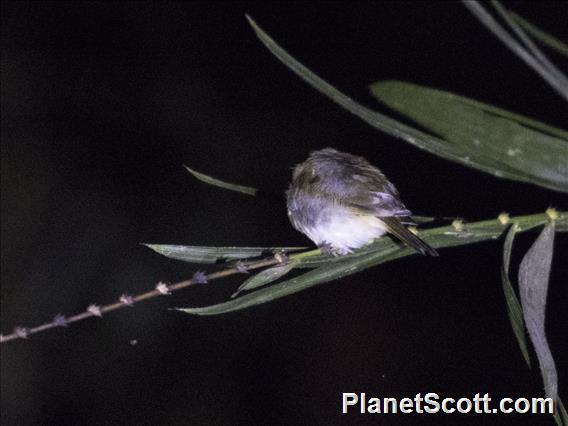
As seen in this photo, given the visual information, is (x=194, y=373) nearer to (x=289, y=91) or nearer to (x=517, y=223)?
(x=289, y=91)

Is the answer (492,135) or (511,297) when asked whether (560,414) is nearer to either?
(511,297)

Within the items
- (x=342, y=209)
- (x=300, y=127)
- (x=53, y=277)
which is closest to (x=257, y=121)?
(x=300, y=127)

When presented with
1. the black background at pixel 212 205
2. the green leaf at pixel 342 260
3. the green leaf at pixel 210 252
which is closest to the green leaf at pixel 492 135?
the green leaf at pixel 342 260

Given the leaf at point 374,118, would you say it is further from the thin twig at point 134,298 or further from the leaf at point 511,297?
the thin twig at point 134,298

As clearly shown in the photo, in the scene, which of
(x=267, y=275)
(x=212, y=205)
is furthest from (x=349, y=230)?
(x=212, y=205)

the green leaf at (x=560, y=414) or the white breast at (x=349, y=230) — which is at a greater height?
the white breast at (x=349, y=230)

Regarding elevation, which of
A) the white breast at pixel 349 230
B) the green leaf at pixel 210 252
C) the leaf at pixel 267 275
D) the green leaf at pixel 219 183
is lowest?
the leaf at pixel 267 275

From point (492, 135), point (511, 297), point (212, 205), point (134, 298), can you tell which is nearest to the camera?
point (134, 298)
